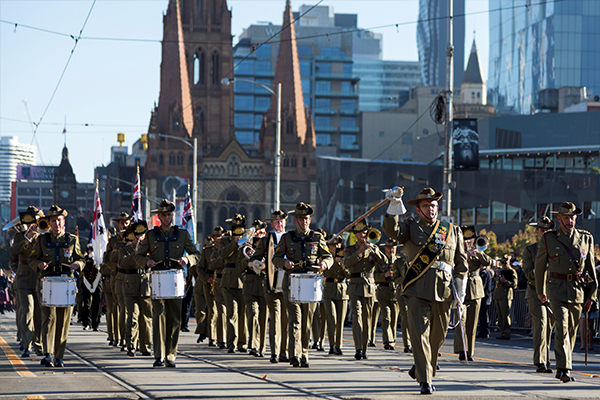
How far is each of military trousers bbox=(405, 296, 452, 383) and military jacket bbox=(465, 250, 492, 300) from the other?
3.84 meters

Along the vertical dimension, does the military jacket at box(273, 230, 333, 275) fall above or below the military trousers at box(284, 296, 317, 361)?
above

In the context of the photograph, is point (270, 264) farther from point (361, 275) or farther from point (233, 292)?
point (233, 292)

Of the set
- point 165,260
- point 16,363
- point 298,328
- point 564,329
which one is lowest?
point 16,363

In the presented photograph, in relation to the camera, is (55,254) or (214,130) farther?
(214,130)

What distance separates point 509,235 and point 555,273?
48.7 metres

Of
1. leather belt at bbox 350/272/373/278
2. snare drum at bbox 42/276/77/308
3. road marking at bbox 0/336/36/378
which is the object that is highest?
leather belt at bbox 350/272/373/278

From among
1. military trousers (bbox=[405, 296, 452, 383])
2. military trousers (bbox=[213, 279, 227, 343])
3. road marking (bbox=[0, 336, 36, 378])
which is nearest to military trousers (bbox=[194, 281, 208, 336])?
military trousers (bbox=[213, 279, 227, 343])

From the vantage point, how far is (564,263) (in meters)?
11.4

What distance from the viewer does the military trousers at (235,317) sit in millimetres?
15195

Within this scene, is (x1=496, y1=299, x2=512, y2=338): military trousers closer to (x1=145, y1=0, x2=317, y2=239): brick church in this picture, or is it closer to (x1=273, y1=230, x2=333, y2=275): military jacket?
(x1=273, y1=230, x2=333, y2=275): military jacket

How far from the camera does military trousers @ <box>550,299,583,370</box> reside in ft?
36.5

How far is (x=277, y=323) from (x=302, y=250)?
60.0 inches

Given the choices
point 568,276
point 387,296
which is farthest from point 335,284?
point 568,276

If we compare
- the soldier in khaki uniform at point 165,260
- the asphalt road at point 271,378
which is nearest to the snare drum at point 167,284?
the soldier in khaki uniform at point 165,260
